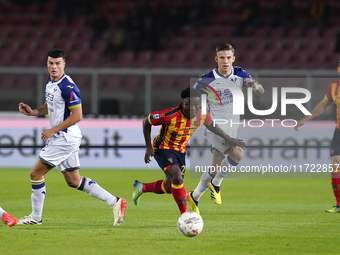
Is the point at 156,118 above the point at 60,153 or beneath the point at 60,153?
above

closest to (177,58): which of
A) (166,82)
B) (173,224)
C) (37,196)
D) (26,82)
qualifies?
(166,82)

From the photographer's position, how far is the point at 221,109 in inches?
316

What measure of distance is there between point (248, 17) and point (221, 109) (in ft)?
35.3

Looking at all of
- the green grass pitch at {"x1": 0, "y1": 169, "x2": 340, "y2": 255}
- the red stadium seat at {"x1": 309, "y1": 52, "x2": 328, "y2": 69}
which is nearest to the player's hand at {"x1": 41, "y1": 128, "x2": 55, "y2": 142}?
the green grass pitch at {"x1": 0, "y1": 169, "x2": 340, "y2": 255}

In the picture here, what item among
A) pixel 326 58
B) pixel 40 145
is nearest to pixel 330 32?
pixel 326 58

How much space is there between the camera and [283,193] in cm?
1041

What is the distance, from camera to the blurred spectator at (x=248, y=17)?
1798cm

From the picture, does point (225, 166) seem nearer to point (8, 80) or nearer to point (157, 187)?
point (157, 187)

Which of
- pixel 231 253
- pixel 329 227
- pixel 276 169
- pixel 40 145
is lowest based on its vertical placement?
pixel 276 169

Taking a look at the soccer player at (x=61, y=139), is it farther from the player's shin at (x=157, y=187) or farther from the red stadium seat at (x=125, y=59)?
the red stadium seat at (x=125, y=59)

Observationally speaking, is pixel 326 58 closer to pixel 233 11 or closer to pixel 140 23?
pixel 233 11

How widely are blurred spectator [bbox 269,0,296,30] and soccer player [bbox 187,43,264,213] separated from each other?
10604 millimetres

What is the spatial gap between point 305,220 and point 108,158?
6.75 meters

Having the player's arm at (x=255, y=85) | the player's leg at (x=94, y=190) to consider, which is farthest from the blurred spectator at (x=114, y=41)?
the player's leg at (x=94, y=190)
